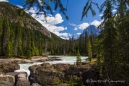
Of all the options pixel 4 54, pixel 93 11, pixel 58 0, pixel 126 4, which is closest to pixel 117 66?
pixel 126 4

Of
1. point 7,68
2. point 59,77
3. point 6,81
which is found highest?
point 7,68

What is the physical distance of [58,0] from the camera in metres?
2.90

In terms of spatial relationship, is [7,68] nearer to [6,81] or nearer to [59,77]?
[6,81]

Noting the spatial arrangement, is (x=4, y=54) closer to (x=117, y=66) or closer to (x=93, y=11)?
(x=117, y=66)

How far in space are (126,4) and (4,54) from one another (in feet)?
154

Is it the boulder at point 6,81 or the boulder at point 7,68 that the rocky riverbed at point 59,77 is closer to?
the boulder at point 6,81

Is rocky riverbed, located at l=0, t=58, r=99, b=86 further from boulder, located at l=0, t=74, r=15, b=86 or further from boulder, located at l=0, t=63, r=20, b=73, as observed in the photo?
Result: boulder, located at l=0, t=63, r=20, b=73

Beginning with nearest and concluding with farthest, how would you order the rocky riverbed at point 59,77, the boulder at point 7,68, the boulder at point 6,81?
the boulder at point 6,81 < the rocky riverbed at point 59,77 < the boulder at point 7,68

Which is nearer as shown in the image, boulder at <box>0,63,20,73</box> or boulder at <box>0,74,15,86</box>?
boulder at <box>0,74,15,86</box>

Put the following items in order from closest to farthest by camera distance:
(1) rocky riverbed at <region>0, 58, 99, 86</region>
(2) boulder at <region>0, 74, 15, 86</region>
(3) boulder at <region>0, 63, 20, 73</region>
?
(2) boulder at <region>0, 74, 15, 86</region>, (1) rocky riverbed at <region>0, 58, 99, 86</region>, (3) boulder at <region>0, 63, 20, 73</region>

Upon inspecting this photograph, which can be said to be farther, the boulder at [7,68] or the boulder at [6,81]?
the boulder at [7,68]

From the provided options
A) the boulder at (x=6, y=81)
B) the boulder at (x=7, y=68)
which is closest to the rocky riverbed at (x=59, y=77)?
the boulder at (x=6, y=81)

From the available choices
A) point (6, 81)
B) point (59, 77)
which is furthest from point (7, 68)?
point (59, 77)

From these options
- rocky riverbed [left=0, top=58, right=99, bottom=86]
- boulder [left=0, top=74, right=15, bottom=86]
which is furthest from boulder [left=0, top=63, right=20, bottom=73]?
boulder [left=0, top=74, right=15, bottom=86]
